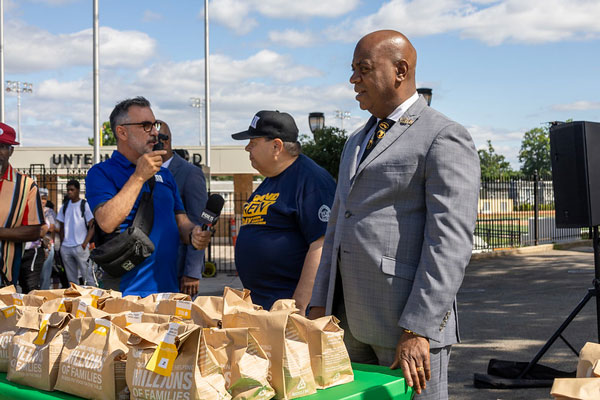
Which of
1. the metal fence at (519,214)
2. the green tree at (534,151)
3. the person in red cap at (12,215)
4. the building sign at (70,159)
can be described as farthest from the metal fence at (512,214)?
the green tree at (534,151)

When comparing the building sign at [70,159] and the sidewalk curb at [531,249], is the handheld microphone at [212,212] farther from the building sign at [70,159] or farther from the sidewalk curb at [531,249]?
the building sign at [70,159]

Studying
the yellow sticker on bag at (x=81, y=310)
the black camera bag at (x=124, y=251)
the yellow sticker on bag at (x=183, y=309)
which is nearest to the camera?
the yellow sticker on bag at (x=183, y=309)

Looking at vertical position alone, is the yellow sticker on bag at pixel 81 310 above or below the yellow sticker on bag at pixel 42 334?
above

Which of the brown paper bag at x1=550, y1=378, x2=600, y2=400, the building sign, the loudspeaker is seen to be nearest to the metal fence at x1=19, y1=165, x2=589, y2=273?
the building sign

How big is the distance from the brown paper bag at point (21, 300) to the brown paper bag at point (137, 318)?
2.13ft

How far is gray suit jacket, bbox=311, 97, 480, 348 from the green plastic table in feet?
0.60

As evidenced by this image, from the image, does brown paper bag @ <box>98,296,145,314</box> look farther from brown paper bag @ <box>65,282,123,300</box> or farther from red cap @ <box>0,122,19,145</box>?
red cap @ <box>0,122,19,145</box>

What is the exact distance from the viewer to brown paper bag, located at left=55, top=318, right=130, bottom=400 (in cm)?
212

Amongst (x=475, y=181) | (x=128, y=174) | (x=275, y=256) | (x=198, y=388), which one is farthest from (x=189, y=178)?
(x=198, y=388)

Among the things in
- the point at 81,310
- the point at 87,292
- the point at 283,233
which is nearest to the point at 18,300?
the point at 87,292

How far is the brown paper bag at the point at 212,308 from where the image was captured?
228cm

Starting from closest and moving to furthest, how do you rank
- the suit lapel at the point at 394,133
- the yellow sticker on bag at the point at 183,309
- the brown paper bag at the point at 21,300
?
the yellow sticker on bag at the point at 183,309 < the suit lapel at the point at 394,133 < the brown paper bag at the point at 21,300

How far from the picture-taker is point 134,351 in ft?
6.73

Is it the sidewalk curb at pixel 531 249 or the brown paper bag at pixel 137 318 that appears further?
the sidewalk curb at pixel 531 249
